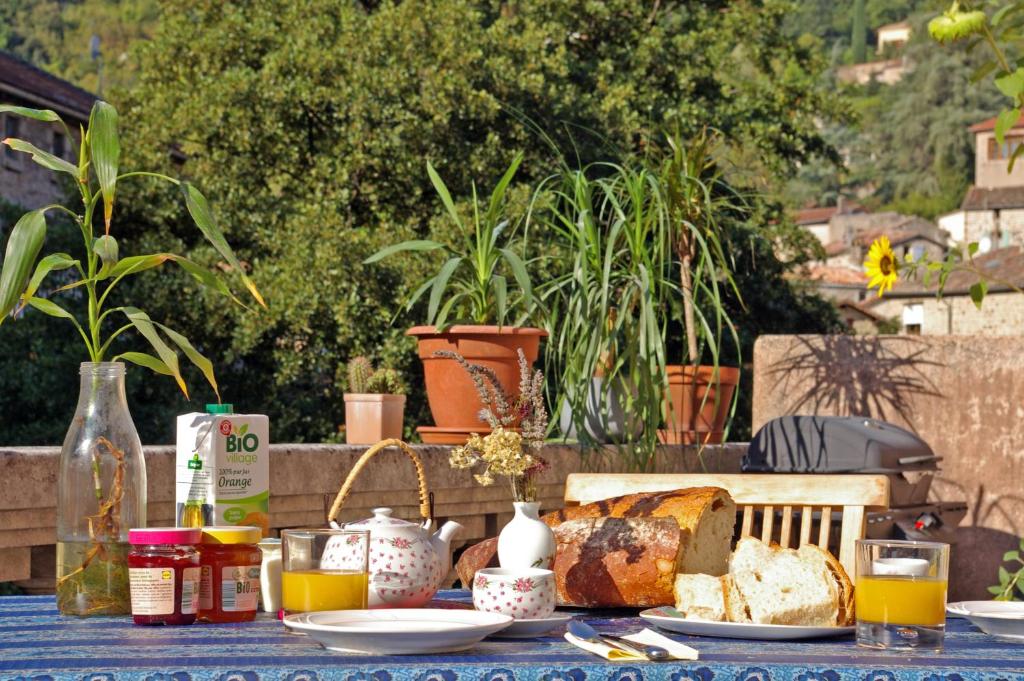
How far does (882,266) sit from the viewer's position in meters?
4.07

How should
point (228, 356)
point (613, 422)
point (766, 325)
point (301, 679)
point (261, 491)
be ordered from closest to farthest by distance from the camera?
point (301, 679)
point (261, 491)
point (613, 422)
point (228, 356)
point (766, 325)

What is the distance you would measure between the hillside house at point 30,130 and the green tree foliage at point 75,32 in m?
28.0

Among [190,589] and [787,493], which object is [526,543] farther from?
[787,493]

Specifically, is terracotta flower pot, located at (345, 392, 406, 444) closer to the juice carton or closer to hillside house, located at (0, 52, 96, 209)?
the juice carton

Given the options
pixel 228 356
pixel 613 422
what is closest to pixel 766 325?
pixel 228 356

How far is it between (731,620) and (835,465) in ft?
8.72

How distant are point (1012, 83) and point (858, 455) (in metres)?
2.06

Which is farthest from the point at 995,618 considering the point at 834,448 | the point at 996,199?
the point at 996,199

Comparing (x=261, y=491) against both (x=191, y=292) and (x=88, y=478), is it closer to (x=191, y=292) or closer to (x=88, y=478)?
(x=88, y=478)

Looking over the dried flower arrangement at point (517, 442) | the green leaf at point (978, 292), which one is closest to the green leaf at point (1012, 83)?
the green leaf at point (978, 292)

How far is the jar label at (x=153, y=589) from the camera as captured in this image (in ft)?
5.47

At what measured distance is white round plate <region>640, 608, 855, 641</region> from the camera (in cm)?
160

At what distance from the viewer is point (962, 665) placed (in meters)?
1.42

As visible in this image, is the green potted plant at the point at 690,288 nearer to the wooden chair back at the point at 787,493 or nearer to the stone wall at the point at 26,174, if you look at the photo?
the wooden chair back at the point at 787,493
